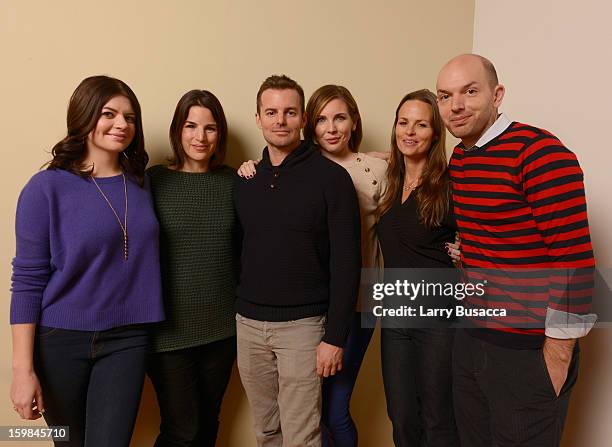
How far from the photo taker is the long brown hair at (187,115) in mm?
1646

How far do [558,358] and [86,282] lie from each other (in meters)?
1.36

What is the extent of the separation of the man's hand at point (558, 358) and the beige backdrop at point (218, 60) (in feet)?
3.84

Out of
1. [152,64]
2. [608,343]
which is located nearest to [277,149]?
[152,64]

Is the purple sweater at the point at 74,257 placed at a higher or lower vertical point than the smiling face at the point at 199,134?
lower

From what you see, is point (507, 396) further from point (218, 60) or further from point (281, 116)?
point (218, 60)

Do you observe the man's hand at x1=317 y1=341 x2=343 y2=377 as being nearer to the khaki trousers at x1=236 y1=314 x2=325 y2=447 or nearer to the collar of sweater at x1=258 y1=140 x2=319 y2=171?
the khaki trousers at x1=236 y1=314 x2=325 y2=447

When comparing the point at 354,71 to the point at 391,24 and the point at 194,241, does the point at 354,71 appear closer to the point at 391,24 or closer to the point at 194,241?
the point at 391,24

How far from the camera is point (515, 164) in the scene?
1.22m

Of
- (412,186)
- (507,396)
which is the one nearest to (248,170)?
(412,186)

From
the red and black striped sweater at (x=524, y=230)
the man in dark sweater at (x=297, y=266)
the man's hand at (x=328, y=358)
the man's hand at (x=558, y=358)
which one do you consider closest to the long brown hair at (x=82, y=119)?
the man in dark sweater at (x=297, y=266)

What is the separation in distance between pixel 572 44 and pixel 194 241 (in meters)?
1.63

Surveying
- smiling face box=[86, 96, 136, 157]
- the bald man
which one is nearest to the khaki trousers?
the bald man

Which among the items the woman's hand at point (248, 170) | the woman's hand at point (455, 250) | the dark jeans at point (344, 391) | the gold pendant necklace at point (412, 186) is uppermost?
the woman's hand at point (248, 170)

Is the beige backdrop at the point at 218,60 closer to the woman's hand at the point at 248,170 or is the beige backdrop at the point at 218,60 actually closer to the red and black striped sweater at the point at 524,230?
the woman's hand at the point at 248,170
